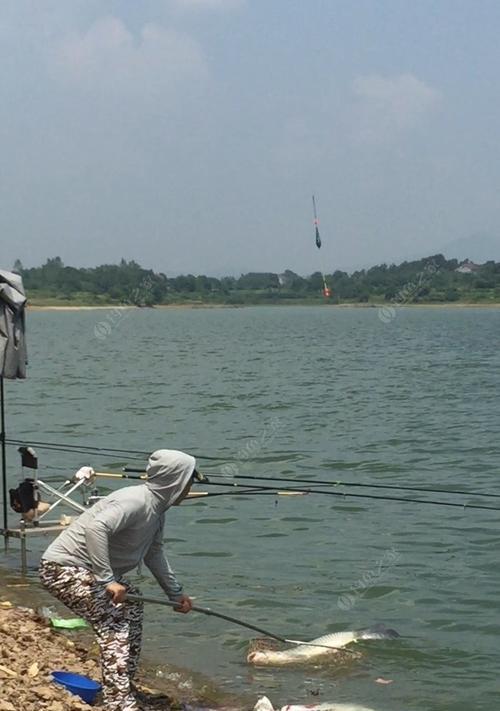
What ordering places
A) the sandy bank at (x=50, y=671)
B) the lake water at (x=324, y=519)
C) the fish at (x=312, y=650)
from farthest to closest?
1. the lake water at (x=324, y=519)
2. the fish at (x=312, y=650)
3. the sandy bank at (x=50, y=671)

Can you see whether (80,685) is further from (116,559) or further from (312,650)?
(312,650)

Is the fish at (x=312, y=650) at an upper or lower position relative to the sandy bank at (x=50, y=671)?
lower

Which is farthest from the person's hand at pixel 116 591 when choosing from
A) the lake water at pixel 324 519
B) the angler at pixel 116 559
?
the lake water at pixel 324 519

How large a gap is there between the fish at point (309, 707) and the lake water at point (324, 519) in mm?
204

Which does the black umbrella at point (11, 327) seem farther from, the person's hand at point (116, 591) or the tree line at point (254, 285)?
the tree line at point (254, 285)

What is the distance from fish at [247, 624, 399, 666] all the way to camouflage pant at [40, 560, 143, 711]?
2533 millimetres

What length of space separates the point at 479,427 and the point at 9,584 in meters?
16.1

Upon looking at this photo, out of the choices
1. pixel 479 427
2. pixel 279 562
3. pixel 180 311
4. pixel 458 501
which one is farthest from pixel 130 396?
pixel 180 311

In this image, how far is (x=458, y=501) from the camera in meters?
16.4

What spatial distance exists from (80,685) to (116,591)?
106 cm

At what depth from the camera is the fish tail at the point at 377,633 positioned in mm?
10156

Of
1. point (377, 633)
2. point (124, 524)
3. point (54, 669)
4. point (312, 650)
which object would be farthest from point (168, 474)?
point (377, 633)

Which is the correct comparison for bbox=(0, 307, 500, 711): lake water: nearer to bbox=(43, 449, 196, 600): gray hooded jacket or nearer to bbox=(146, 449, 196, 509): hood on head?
bbox=(43, 449, 196, 600): gray hooded jacket

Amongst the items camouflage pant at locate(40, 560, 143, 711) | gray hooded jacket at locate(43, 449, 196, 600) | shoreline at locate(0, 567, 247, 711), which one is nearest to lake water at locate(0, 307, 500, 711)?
shoreline at locate(0, 567, 247, 711)
